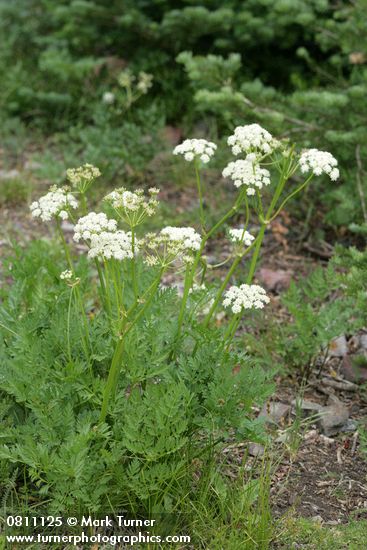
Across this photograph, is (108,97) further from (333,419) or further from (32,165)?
(333,419)

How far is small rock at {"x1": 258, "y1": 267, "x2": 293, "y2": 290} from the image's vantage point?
14.2 ft

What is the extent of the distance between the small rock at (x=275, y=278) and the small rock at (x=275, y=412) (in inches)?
42.7

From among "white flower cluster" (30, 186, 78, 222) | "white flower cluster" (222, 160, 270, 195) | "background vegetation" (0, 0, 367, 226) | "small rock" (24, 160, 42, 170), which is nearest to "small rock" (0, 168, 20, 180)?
→ "small rock" (24, 160, 42, 170)

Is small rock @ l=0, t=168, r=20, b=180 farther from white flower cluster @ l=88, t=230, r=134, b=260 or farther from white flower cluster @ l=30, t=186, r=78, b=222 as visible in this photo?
white flower cluster @ l=88, t=230, r=134, b=260

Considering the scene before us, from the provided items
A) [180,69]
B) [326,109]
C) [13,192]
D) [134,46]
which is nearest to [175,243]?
[326,109]

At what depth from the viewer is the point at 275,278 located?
4.36m

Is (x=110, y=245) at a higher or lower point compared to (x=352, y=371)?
higher

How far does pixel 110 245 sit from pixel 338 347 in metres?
1.93

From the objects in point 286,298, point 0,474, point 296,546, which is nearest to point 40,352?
point 0,474

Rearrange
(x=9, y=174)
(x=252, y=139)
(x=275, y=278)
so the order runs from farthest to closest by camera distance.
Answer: (x=9, y=174), (x=275, y=278), (x=252, y=139)

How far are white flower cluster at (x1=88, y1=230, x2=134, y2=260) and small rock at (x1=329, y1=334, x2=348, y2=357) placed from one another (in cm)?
176

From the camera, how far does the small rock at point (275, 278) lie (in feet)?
14.2

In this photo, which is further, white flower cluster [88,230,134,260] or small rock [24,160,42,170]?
small rock [24,160,42,170]

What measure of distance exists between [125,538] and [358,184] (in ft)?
8.00
